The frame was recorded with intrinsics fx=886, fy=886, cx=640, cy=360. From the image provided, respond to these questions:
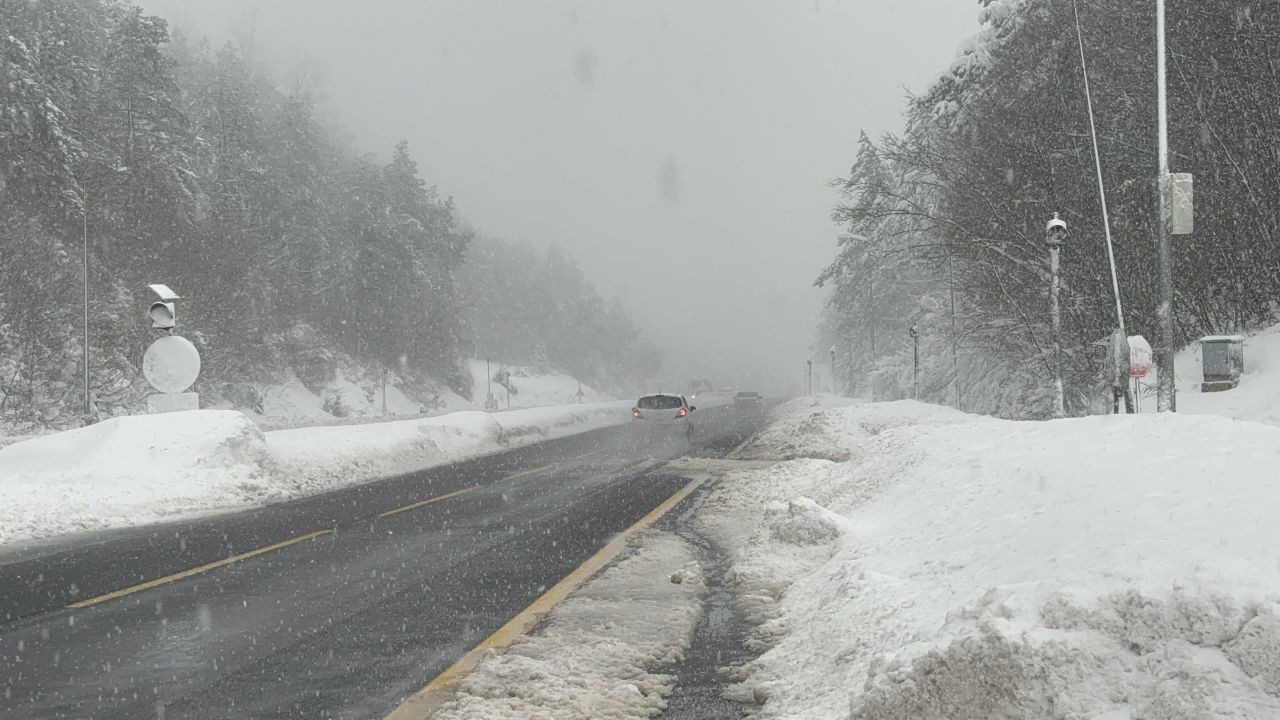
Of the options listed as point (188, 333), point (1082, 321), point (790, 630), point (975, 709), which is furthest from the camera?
point (188, 333)

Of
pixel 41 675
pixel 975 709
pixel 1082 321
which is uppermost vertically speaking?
pixel 1082 321

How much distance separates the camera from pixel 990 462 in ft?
23.0

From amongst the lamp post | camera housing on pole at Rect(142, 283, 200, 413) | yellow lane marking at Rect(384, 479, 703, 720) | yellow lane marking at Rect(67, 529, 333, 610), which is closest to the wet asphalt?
yellow lane marking at Rect(384, 479, 703, 720)

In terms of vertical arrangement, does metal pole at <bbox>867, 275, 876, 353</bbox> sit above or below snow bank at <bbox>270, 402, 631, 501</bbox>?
above

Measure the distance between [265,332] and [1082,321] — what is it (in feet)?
146

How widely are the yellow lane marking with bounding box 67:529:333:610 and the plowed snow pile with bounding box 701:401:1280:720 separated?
16.2 feet

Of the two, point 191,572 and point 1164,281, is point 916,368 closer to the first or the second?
point 1164,281

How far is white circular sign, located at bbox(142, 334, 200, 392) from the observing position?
1688cm

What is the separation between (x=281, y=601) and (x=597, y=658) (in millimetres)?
3066

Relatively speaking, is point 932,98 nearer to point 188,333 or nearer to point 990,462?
point 990,462

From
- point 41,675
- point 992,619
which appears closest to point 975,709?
point 992,619

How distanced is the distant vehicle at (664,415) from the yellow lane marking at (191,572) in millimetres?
16924

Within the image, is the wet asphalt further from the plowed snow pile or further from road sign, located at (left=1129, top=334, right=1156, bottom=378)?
road sign, located at (left=1129, top=334, right=1156, bottom=378)

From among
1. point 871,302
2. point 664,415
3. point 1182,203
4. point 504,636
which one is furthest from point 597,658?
point 871,302
